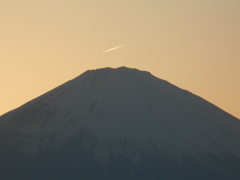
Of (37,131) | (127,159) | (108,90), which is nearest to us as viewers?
(127,159)

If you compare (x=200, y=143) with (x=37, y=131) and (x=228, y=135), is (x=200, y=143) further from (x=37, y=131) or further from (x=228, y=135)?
(x=37, y=131)

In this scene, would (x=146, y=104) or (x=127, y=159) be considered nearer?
(x=127, y=159)

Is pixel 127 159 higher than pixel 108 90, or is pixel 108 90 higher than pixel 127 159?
pixel 108 90

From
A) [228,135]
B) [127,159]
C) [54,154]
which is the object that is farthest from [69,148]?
[228,135]

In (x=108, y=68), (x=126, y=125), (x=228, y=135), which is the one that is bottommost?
(x=228, y=135)

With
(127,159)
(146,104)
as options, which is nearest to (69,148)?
(127,159)

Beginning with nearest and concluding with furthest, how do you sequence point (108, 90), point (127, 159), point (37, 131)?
point (127, 159)
point (37, 131)
point (108, 90)

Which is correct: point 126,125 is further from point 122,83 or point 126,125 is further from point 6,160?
point 6,160
